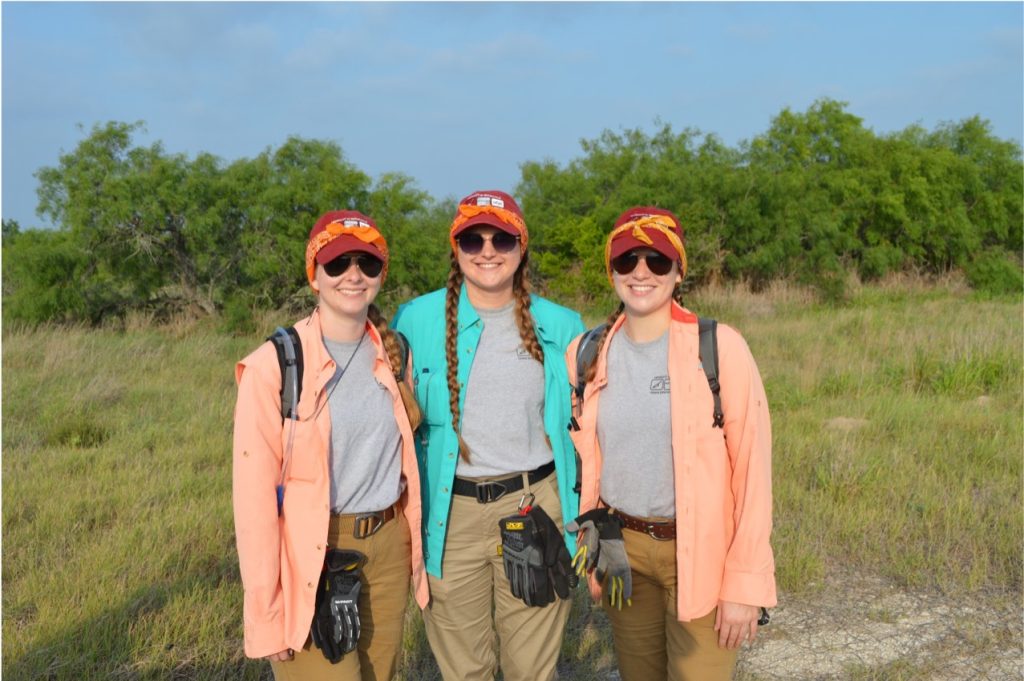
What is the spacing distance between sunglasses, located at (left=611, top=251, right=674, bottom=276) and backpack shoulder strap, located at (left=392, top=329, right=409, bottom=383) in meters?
0.84

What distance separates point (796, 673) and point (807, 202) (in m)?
17.7

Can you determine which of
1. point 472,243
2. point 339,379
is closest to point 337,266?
point 339,379

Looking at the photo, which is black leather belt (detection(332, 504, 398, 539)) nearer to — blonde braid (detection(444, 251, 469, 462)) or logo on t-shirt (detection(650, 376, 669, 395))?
blonde braid (detection(444, 251, 469, 462))

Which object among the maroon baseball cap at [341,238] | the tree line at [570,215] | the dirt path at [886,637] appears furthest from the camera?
the tree line at [570,215]

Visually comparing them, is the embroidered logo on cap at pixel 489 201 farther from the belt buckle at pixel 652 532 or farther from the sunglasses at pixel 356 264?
the belt buckle at pixel 652 532

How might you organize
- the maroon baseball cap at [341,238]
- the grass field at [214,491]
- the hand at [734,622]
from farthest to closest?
the grass field at [214,491], the maroon baseball cap at [341,238], the hand at [734,622]

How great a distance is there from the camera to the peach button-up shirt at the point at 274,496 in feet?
7.68

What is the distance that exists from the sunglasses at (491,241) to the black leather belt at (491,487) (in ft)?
2.77

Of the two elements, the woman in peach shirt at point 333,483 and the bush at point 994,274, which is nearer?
the woman in peach shirt at point 333,483

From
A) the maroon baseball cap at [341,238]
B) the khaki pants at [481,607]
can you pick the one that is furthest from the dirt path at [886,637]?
the maroon baseball cap at [341,238]

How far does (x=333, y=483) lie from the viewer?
8.32ft

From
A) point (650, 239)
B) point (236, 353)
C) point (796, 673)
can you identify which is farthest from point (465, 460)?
point (236, 353)

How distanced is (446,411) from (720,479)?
1.01 m

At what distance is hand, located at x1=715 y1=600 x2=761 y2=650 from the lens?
2445mm
